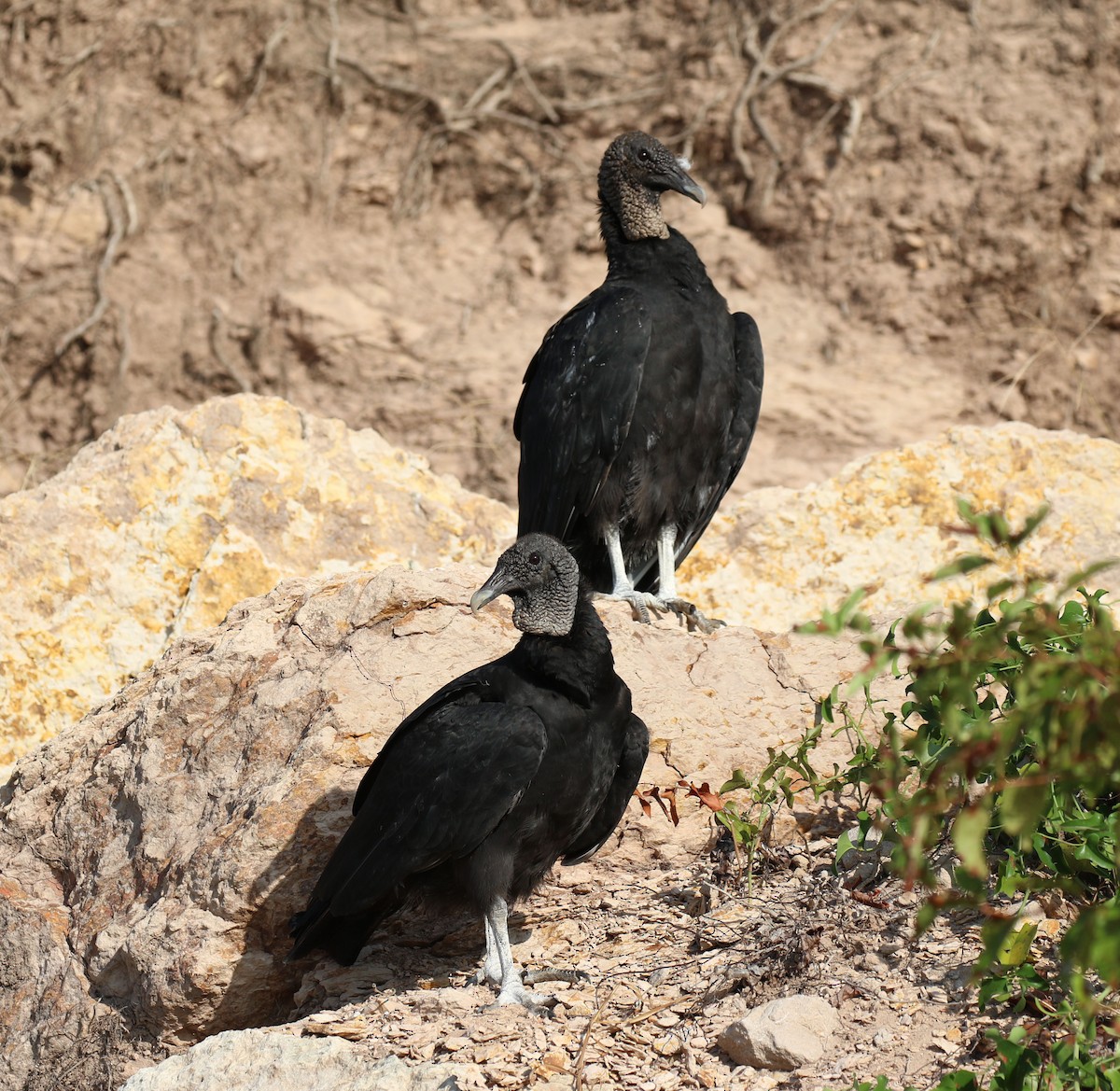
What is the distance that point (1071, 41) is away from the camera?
781cm

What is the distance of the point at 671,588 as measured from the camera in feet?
14.4

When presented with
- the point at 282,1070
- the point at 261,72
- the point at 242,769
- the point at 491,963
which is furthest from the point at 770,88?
the point at 282,1070

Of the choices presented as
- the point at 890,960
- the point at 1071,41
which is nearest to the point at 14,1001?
the point at 890,960

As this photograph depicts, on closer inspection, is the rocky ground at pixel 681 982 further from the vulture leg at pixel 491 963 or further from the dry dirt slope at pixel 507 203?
the dry dirt slope at pixel 507 203

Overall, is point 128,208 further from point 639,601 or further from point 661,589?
point 639,601

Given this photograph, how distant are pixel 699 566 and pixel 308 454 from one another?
138 centimetres

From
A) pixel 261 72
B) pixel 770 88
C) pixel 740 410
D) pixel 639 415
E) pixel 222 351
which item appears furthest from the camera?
pixel 261 72

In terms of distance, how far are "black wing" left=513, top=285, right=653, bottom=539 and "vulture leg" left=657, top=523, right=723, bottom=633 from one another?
0.28 meters

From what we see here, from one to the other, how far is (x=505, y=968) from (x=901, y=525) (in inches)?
98.8

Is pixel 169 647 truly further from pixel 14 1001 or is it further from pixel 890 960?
pixel 890 960

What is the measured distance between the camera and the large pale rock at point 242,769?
329 cm

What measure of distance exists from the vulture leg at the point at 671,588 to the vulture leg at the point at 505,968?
50.4 inches

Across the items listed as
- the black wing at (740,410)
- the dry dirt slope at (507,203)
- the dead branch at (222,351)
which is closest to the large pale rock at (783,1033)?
the black wing at (740,410)

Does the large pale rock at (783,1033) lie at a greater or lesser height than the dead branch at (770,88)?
lesser
